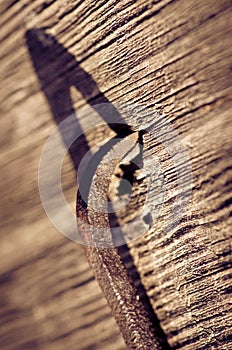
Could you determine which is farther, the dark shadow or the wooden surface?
the dark shadow

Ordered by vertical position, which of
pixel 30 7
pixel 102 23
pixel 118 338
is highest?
pixel 30 7

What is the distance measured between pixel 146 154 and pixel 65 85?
0.75 feet

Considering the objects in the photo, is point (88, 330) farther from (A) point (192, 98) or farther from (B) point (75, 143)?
(A) point (192, 98)

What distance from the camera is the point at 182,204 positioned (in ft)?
2.60

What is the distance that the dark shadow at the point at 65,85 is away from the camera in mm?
869

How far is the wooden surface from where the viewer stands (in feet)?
2.47

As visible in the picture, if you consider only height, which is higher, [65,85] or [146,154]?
[65,85]

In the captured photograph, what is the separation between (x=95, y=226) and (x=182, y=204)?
0.15 m

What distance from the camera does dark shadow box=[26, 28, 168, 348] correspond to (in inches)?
34.2

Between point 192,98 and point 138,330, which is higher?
point 192,98

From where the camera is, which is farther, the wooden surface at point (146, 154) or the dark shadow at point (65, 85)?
the dark shadow at point (65, 85)

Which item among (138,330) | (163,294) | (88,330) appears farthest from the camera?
(88,330)

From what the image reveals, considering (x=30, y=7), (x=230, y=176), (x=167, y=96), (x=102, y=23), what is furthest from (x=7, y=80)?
(x=230, y=176)

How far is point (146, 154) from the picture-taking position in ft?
2.67
